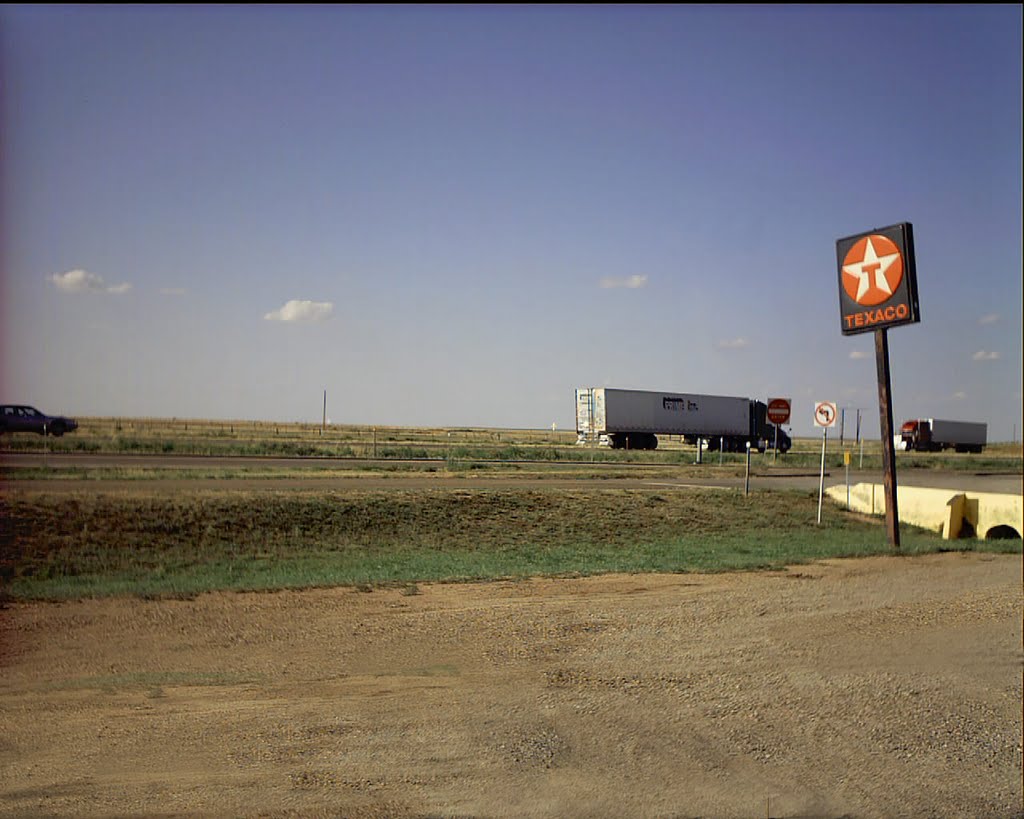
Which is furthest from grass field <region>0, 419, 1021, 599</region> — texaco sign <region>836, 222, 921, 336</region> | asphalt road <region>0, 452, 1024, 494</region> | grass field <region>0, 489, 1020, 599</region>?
texaco sign <region>836, 222, 921, 336</region>

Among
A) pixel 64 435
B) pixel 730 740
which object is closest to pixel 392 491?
pixel 730 740

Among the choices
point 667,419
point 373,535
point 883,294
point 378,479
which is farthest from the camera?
point 667,419

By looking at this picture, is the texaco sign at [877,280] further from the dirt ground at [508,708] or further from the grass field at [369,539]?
the dirt ground at [508,708]

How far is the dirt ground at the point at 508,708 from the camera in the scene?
19.2ft

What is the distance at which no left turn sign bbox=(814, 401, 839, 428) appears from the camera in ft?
74.6

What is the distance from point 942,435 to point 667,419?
41.2m

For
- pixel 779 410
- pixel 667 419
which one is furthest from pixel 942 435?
pixel 779 410

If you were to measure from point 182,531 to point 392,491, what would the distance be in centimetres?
591

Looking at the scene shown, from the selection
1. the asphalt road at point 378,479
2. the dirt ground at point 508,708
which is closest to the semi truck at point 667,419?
the asphalt road at point 378,479

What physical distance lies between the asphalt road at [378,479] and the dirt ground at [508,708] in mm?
11388

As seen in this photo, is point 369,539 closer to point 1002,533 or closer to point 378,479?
point 378,479

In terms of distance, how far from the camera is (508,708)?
735cm

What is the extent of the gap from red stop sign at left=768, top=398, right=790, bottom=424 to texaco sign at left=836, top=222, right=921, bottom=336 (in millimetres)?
6898

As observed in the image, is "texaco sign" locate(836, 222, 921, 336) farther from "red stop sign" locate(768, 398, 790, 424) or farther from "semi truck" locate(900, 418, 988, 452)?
"semi truck" locate(900, 418, 988, 452)
